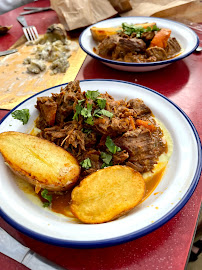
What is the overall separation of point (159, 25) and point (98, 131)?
2.38m

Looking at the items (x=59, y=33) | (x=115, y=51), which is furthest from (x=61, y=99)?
(x=59, y=33)

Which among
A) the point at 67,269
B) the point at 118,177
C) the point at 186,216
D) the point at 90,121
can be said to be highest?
the point at 90,121

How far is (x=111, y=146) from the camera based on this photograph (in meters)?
1.62

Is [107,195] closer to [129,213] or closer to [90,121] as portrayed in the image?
[129,213]

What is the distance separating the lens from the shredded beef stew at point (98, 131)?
1.62 meters

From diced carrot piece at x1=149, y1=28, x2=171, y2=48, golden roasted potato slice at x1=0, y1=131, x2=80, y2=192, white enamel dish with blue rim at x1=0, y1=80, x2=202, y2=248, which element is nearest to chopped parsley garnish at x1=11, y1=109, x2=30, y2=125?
white enamel dish with blue rim at x1=0, y1=80, x2=202, y2=248

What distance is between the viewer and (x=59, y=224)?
1.19 metres

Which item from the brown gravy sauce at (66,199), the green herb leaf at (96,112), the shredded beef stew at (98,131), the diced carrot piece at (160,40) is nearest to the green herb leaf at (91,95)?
the shredded beef stew at (98,131)

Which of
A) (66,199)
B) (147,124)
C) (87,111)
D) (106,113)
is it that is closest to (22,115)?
(87,111)

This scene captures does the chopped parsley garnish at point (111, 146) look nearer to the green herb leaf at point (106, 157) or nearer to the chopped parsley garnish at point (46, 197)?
the green herb leaf at point (106, 157)

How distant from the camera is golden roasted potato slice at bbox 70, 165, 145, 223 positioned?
1.22 metres

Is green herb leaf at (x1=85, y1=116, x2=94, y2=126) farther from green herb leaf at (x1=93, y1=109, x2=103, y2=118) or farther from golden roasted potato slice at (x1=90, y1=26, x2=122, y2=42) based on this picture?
golden roasted potato slice at (x1=90, y1=26, x2=122, y2=42)

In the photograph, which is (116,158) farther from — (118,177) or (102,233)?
(102,233)

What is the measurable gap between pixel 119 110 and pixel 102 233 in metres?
0.96
